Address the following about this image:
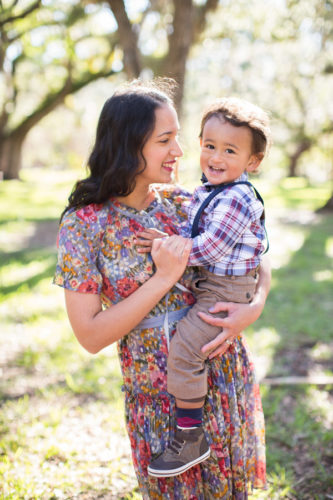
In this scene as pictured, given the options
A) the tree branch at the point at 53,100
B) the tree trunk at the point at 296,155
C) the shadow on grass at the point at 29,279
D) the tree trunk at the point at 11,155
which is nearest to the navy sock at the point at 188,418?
the shadow on grass at the point at 29,279

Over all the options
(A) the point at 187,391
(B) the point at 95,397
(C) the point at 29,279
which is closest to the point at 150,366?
(A) the point at 187,391

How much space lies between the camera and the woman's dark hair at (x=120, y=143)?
1.64m

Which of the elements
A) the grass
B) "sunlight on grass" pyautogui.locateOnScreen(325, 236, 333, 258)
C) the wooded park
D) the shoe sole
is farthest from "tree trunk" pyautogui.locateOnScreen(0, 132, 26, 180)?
the shoe sole

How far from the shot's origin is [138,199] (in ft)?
5.84

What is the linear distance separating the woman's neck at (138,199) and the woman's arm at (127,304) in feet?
0.69

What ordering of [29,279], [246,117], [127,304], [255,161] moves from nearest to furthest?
[127,304] < [246,117] < [255,161] < [29,279]

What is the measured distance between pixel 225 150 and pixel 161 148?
0.28 metres

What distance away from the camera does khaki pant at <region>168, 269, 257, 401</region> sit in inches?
63.9

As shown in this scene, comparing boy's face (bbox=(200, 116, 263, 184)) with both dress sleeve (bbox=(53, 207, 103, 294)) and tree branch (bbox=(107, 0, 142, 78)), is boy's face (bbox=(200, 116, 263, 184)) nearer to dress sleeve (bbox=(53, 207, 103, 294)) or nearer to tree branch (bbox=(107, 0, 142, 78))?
dress sleeve (bbox=(53, 207, 103, 294))

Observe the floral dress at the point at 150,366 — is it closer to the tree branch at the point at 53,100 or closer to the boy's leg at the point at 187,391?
the boy's leg at the point at 187,391

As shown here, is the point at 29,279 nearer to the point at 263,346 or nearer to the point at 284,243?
the point at 263,346

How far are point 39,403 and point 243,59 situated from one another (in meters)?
22.2

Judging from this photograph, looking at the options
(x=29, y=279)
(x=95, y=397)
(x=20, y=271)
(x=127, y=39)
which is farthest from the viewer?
(x=20, y=271)

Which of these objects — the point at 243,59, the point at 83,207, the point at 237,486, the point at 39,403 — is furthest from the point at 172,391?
the point at 243,59
